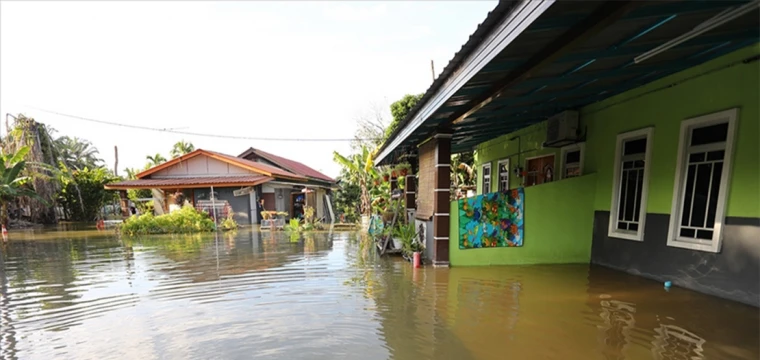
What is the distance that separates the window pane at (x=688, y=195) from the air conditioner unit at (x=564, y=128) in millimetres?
2218

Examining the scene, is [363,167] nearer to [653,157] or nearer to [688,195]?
[653,157]

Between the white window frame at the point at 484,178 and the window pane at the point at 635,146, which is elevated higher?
the white window frame at the point at 484,178

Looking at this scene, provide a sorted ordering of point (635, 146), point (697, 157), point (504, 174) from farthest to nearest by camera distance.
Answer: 1. point (504, 174)
2. point (635, 146)
3. point (697, 157)

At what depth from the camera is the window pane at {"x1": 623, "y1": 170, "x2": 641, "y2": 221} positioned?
18.9 feet

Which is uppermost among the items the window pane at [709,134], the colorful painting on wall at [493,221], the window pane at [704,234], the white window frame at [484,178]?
the white window frame at [484,178]

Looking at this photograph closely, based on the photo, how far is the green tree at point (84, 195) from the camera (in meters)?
21.1

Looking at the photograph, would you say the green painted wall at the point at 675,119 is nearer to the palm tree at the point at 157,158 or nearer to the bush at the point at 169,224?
the bush at the point at 169,224

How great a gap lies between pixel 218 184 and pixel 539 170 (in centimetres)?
1460

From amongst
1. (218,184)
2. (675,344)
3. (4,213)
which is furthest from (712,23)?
(4,213)

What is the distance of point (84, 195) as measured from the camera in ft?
70.3

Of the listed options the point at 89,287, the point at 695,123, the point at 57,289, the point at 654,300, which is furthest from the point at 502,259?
the point at 57,289

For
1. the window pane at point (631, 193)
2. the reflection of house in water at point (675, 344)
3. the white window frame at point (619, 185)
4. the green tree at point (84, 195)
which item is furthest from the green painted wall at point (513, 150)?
the green tree at point (84, 195)

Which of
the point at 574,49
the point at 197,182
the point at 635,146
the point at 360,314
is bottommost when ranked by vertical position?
the point at 360,314

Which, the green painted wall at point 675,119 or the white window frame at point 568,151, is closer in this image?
the green painted wall at point 675,119
